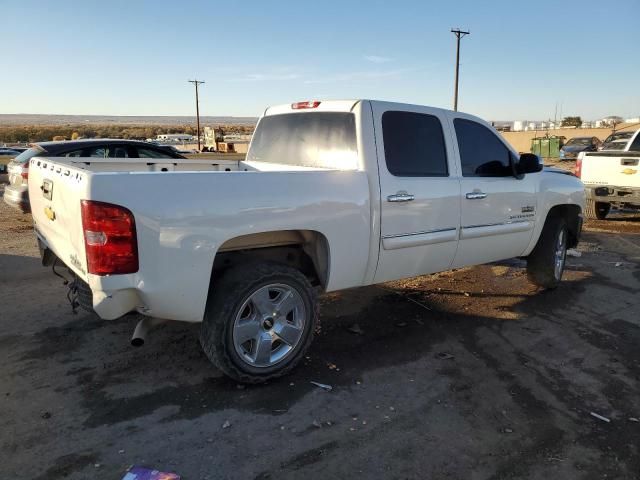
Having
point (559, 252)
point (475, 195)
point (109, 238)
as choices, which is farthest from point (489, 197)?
point (109, 238)

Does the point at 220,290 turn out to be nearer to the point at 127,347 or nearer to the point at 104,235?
the point at 104,235

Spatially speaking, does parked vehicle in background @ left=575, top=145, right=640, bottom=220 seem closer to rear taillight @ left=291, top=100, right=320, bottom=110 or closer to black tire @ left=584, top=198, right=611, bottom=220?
black tire @ left=584, top=198, right=611, bottom=220

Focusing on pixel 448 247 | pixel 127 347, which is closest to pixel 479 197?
pixel 448 247

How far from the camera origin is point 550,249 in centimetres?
573

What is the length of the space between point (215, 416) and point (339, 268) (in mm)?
1369

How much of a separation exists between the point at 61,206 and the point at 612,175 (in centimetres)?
1037

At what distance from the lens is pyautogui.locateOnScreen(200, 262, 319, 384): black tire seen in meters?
3.34

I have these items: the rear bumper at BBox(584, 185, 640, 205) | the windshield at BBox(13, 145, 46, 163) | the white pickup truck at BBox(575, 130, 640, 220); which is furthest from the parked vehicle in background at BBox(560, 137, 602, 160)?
the windshield at BBox(13, 145, 46, 163)

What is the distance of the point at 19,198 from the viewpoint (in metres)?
8.44

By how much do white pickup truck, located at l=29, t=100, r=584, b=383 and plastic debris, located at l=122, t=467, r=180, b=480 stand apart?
903 millimetres

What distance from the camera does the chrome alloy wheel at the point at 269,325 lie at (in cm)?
348

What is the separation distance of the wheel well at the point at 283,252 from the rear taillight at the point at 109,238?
2.27 feet

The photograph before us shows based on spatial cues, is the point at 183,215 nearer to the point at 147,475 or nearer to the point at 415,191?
the point at 147,475

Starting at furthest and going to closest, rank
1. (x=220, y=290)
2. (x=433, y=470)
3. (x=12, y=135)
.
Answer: (x=12, y=135)
(x=220, y=290)
(x=433, y=470)
